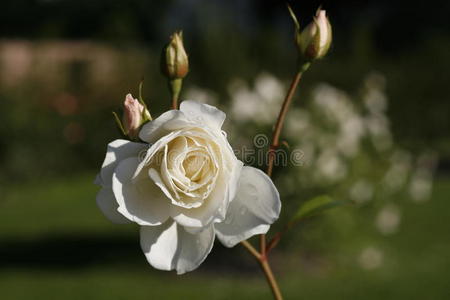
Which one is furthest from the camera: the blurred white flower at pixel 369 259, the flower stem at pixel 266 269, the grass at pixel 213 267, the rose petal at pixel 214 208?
the blurred white flower at pixel 369 259

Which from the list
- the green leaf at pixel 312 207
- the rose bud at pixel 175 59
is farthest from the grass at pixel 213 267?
the rose bud at pixel 175 59

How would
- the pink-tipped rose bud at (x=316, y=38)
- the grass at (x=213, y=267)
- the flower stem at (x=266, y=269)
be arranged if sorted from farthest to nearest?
the grass at (x=213, y=267) < the pink-tipped rose bud at (x=316, y=38) < the flower stem at (x=266, y=269)

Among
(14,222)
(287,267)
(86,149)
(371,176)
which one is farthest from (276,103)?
(86,149)

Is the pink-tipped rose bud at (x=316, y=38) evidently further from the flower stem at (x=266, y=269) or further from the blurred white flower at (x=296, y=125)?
the blurred white flower at (x=296, y=125)

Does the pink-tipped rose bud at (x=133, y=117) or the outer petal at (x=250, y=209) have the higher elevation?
the pink-tipped rose bud at (x=133, y=117)

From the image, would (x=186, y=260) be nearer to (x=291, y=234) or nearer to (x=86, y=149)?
(x=291, y=234)

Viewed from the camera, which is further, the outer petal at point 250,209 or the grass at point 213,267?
the grass at point 213,267

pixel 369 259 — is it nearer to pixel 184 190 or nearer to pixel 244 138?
pixel 244 138

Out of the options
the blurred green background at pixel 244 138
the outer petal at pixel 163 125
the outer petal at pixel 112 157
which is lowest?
the blurred green background at pixel 244 138
